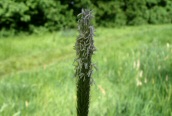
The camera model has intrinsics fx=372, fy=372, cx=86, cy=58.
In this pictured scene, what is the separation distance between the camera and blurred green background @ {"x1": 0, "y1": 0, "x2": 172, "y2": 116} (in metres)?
4.39

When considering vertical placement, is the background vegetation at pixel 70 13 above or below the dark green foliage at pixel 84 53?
below

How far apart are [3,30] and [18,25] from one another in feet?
3.82

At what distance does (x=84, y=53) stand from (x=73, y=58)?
9.05 meters

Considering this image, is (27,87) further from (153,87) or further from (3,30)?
(3,30)

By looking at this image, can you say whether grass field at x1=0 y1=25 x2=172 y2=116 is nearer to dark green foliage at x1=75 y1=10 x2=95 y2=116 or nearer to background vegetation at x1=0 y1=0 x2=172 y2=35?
dark green foliage at x1=75 y1=10 x2=95 y2=116

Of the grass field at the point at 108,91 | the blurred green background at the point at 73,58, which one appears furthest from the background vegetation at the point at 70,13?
the grass field at the point at 108,91

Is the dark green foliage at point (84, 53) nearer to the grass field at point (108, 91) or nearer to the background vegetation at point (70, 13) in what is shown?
the grass field at point (108, 91)

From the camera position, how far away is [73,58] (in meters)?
10.7

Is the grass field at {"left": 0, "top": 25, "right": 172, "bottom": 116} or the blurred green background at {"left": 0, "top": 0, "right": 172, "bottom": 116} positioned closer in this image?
the grass field at {"left": 0, "top": 25, "right": 172, "bottom": 116}

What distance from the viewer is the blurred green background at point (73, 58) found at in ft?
14.4

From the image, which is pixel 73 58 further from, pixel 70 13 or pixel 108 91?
pixel 70 13

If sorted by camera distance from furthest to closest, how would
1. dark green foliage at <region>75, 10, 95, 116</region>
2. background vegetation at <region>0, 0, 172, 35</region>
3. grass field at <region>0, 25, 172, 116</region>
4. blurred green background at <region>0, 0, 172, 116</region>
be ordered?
background vegetation at <region>0, 0, 172, 35</region> → blurred green background at <region>0, 0, 172, 116</region> → grass field at <region>0, 25, 172, 116</region> → dark green foliage at <region>75, 10, 95, 116</region>

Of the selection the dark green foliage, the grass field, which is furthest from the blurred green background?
the dark green foliage

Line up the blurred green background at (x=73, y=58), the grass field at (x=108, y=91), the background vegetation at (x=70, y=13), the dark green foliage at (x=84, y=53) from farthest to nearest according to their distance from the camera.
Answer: the background vegetation at (x=70, y=13) → the blurred green background at (x=73, y=58) → the grass field at (x=108, y=91) → the dark green foliage at (x=84, y=53)
